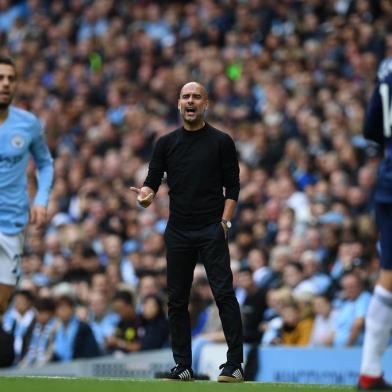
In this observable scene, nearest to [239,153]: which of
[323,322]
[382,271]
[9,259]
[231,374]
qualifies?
[323,322]

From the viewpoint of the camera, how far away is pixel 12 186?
29.5ft

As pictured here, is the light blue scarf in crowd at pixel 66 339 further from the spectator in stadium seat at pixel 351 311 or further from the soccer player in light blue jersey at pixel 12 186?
the soccer player in light blue jersey at pixel 12 186

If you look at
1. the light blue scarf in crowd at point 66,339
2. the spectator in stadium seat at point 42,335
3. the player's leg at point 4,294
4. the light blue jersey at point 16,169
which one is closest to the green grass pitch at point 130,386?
the player's leg at point 4,294

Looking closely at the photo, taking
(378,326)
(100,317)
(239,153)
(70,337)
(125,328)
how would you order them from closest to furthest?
(378,326) < (125,328) < (70,337) < (100,317) < (239,153)

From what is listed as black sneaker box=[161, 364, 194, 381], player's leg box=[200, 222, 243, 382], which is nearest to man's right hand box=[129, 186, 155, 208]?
player's leg box=[200, 222, 243, 382]

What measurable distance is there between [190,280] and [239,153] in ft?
31.8

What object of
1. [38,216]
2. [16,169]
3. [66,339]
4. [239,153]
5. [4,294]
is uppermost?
[239,153]

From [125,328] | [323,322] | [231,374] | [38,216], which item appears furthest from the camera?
[125,328]

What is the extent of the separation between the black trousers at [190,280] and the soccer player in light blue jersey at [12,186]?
3.21 feet

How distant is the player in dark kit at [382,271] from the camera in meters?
7.17

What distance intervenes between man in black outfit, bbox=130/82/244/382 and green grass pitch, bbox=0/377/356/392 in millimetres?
614

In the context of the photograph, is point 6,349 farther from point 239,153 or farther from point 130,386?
point 130,386

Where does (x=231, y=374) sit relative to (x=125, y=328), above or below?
below

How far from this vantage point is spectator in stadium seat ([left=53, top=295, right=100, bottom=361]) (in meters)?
14.3
